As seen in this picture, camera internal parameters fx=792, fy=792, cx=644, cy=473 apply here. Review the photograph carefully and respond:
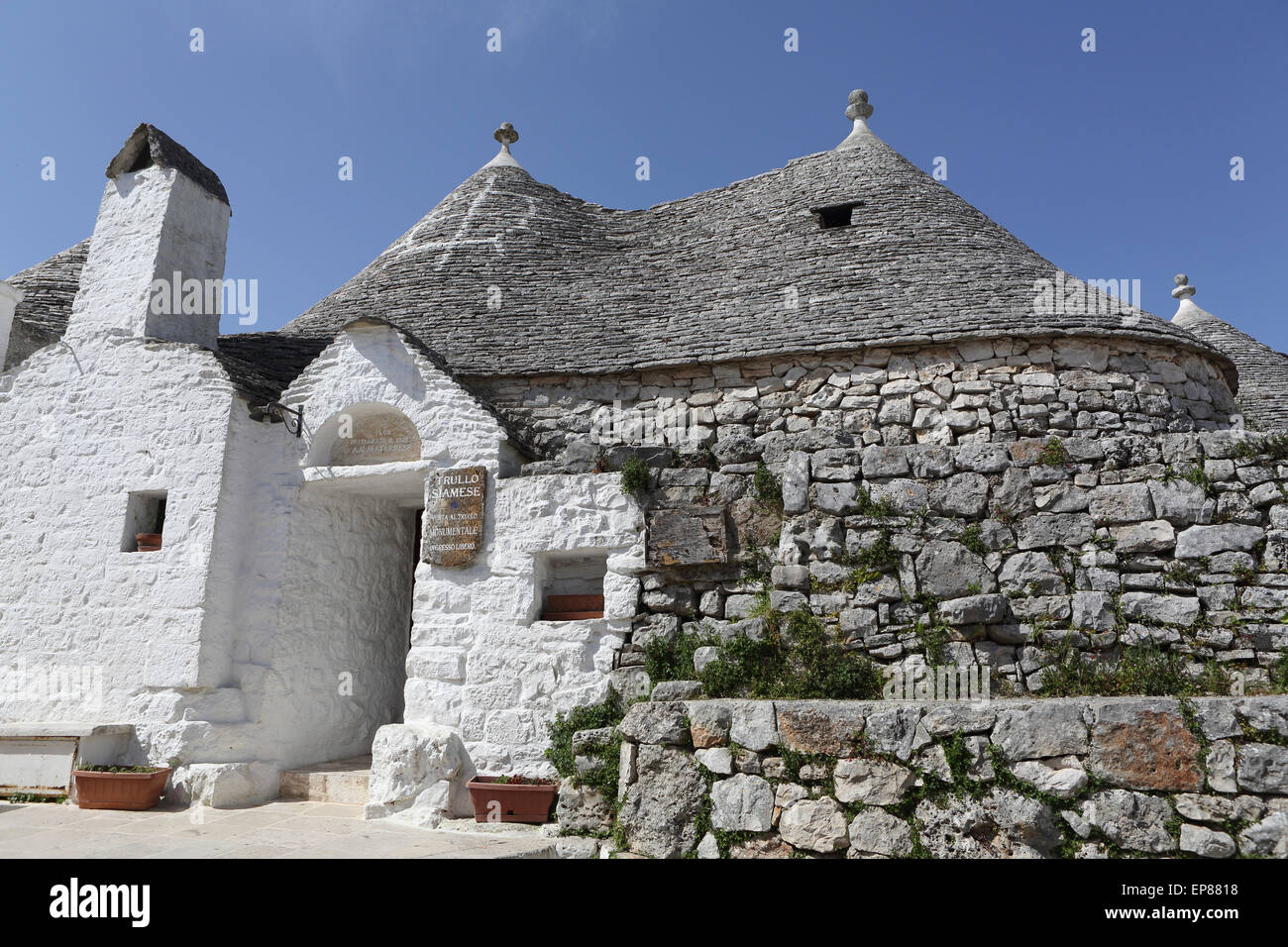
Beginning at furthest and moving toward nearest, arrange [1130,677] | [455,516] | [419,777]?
[455,516]
[419,777]
[1130,677]

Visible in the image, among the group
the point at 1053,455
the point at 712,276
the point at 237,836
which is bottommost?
the point at 237,836

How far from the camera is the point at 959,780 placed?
4.42 metres

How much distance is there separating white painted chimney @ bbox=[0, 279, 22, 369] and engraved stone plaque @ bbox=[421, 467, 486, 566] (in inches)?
220

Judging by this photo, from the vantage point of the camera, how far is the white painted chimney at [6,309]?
861 centimetres

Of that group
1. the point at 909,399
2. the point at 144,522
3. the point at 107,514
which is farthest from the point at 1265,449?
the point at 107,514

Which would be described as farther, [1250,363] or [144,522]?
[1250,363]

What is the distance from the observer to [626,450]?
21.6 ft

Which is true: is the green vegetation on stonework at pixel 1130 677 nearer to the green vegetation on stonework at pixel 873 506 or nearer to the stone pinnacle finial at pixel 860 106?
the green vegetation on stonework at pixel 873 506

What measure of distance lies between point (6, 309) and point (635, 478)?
7.58 metres

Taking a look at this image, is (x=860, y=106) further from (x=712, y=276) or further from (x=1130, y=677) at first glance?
(x=1130, y=677)

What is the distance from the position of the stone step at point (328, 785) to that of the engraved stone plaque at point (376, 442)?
8.90ft

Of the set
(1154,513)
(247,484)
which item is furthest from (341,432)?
(1154,513)

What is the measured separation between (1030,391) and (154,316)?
26.8 ft
